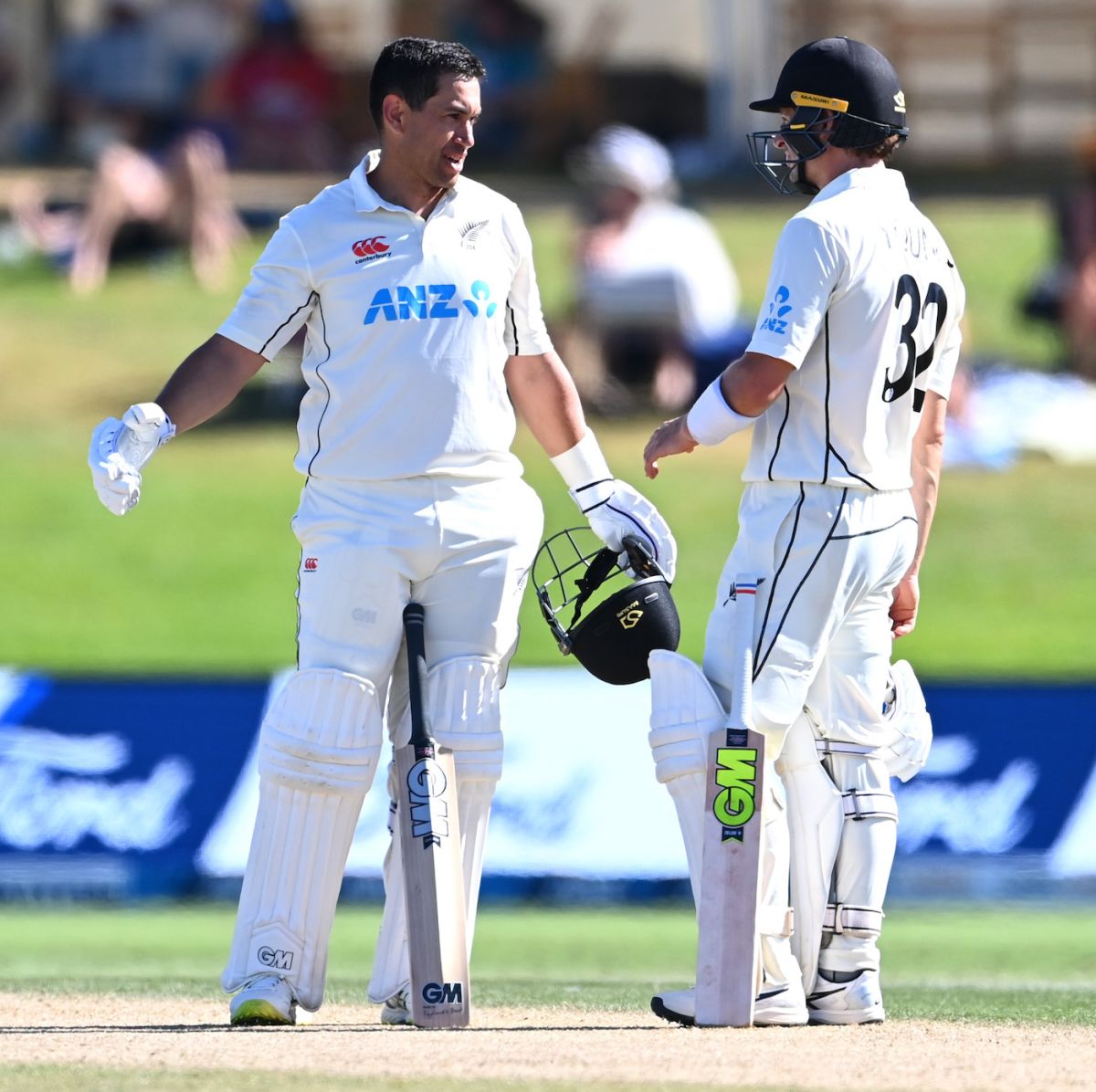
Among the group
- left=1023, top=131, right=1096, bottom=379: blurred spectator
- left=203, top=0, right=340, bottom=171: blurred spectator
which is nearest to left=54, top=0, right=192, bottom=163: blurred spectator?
A: left=203, top=0, right=340, bottom=171: blurred spectator

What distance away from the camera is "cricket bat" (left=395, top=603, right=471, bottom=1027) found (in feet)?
17.2

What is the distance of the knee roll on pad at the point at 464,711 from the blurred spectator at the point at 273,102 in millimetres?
13513

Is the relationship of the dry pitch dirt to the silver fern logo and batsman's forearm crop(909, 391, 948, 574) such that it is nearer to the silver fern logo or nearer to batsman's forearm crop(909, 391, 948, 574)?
batsman's forearm crop(909, 391, 948, 574)

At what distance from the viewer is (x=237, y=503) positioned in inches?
541

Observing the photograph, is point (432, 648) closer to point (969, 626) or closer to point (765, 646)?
point (765, 646)

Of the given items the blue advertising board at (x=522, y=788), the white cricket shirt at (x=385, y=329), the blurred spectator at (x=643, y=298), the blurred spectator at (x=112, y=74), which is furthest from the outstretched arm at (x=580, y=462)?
the blurred spectator at (x=112, y=74)

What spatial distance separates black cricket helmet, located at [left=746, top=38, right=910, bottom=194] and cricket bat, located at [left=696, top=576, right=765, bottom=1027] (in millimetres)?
1025

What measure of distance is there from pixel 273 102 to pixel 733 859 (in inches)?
567

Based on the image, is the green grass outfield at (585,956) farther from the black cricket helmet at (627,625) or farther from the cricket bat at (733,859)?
the black cricket helmet at (627,625)

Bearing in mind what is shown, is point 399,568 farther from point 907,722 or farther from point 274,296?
point 907,722

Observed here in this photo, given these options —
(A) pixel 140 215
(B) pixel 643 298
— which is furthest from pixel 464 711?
(A) pixel 140 215

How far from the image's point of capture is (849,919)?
17.5 feet

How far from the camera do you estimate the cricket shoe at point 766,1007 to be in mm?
5254

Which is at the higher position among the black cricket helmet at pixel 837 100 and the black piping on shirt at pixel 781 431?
the black cricket helmet at pixel 837 100
